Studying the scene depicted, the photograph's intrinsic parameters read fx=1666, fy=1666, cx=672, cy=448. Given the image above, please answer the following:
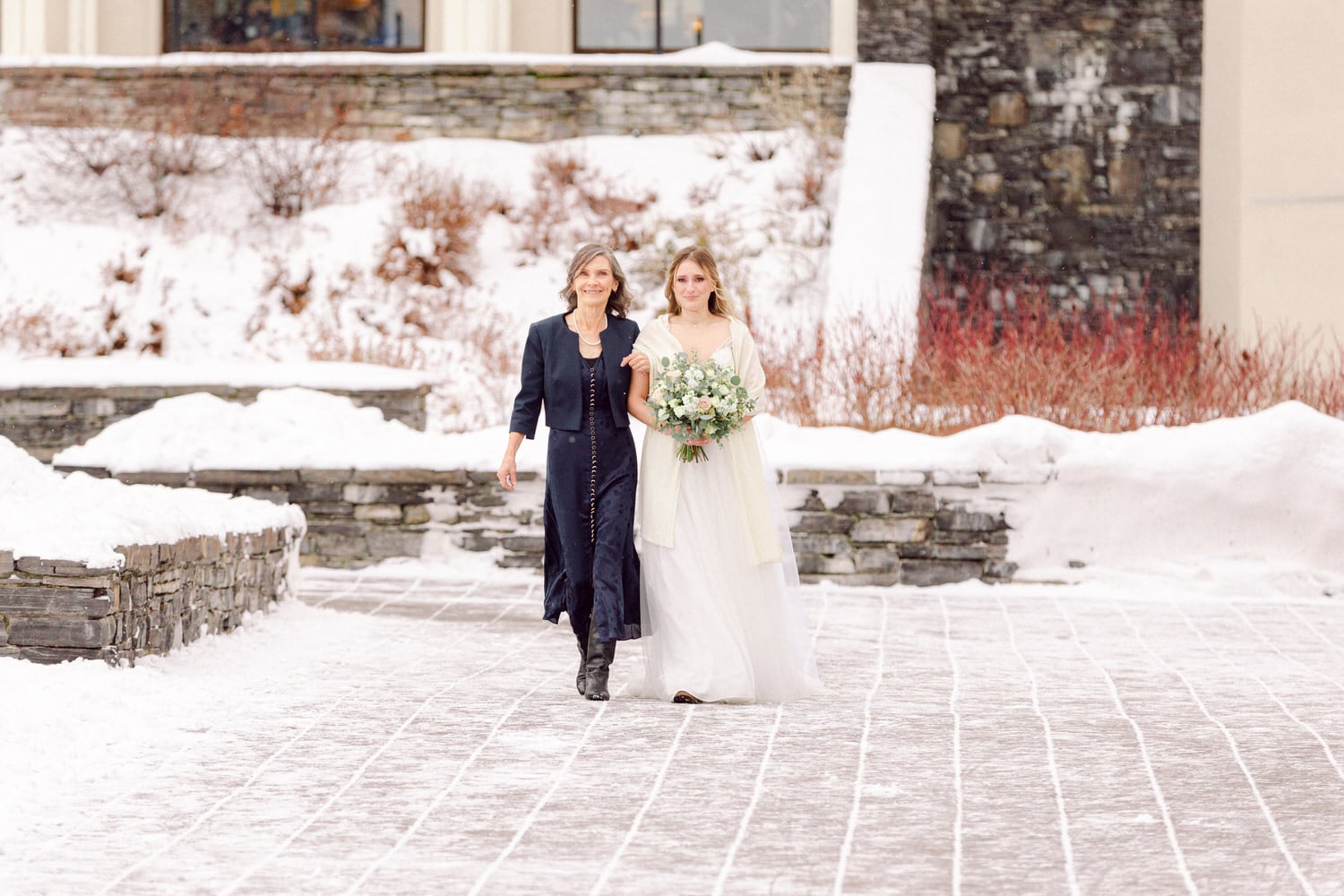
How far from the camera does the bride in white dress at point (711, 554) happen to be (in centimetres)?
623

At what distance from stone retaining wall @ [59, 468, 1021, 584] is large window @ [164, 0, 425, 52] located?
10.9 metres

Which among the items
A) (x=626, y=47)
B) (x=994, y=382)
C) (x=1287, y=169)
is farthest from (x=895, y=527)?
(x=626, y=47)

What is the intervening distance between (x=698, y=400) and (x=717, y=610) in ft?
2.62

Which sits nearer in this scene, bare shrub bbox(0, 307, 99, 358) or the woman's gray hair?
the woman's gray hair

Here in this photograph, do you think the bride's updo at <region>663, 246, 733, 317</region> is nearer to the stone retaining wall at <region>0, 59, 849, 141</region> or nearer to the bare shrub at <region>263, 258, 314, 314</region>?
the bare shrub at <region>263, 258, 314, 314</region>

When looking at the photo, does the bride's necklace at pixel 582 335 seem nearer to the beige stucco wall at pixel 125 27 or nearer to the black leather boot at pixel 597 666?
the black leather boot at pixel 597 666

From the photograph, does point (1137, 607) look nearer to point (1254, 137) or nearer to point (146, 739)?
point (146, 739)

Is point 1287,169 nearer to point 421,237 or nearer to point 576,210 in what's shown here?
point 576,210

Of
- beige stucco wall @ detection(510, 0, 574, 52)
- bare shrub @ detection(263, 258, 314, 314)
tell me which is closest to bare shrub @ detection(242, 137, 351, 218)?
bare shrub @ detection(263, 258, 314, 314)

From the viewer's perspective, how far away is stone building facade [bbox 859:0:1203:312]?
1650cm

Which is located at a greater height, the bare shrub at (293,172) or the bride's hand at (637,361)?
the bare shrub at (293,172)

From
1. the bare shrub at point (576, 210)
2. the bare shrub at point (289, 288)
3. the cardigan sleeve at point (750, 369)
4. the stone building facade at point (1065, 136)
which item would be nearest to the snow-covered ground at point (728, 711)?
the bare shrub at point (289, 288)

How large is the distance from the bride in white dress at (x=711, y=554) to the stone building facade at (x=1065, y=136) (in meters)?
10.1

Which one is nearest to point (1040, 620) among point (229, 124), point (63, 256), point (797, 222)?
point (797, 222)
